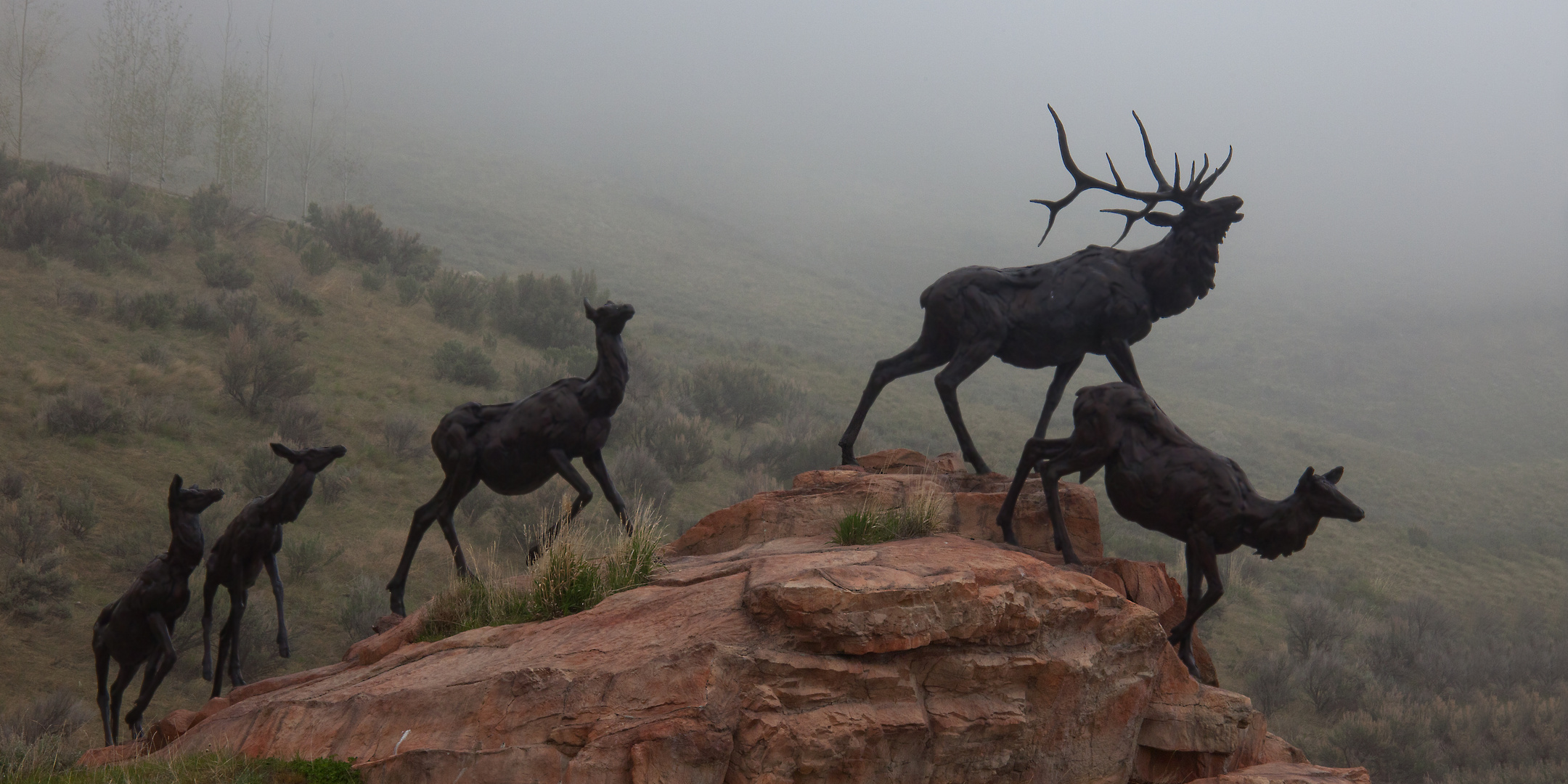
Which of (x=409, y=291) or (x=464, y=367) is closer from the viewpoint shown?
(x=464, y=367)

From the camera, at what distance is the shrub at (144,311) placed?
1866cm

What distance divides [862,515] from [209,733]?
4.58 m

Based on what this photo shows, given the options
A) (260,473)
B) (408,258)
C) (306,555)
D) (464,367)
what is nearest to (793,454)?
(464,367)

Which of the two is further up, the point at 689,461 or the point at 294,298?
the point at 294,298

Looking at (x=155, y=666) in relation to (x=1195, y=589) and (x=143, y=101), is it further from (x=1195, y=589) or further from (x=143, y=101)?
(x=143, y=101)

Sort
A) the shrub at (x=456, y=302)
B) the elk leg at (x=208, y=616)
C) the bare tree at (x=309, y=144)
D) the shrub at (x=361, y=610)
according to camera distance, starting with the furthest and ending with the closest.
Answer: the bare tree at (x=309, y=144) < the shrub at (x=456, y=302) < the shrub at (x=361, y=610) < the elk leg at (x=208, y=616)

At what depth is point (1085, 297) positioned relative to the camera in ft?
25.5

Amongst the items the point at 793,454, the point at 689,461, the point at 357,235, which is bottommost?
the point at 689,461

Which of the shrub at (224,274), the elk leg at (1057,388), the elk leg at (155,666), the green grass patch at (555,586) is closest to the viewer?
the green grass patch at (555,586)

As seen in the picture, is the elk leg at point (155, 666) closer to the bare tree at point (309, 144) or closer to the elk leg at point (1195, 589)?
the elk leg at point (1195, 589)

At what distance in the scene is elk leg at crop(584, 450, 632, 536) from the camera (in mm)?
7402

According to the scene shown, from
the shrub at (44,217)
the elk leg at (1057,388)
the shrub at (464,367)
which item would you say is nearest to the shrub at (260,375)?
the shrub at (464,367)

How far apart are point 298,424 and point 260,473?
2.22m

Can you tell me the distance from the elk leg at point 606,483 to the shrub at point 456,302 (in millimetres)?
17985
